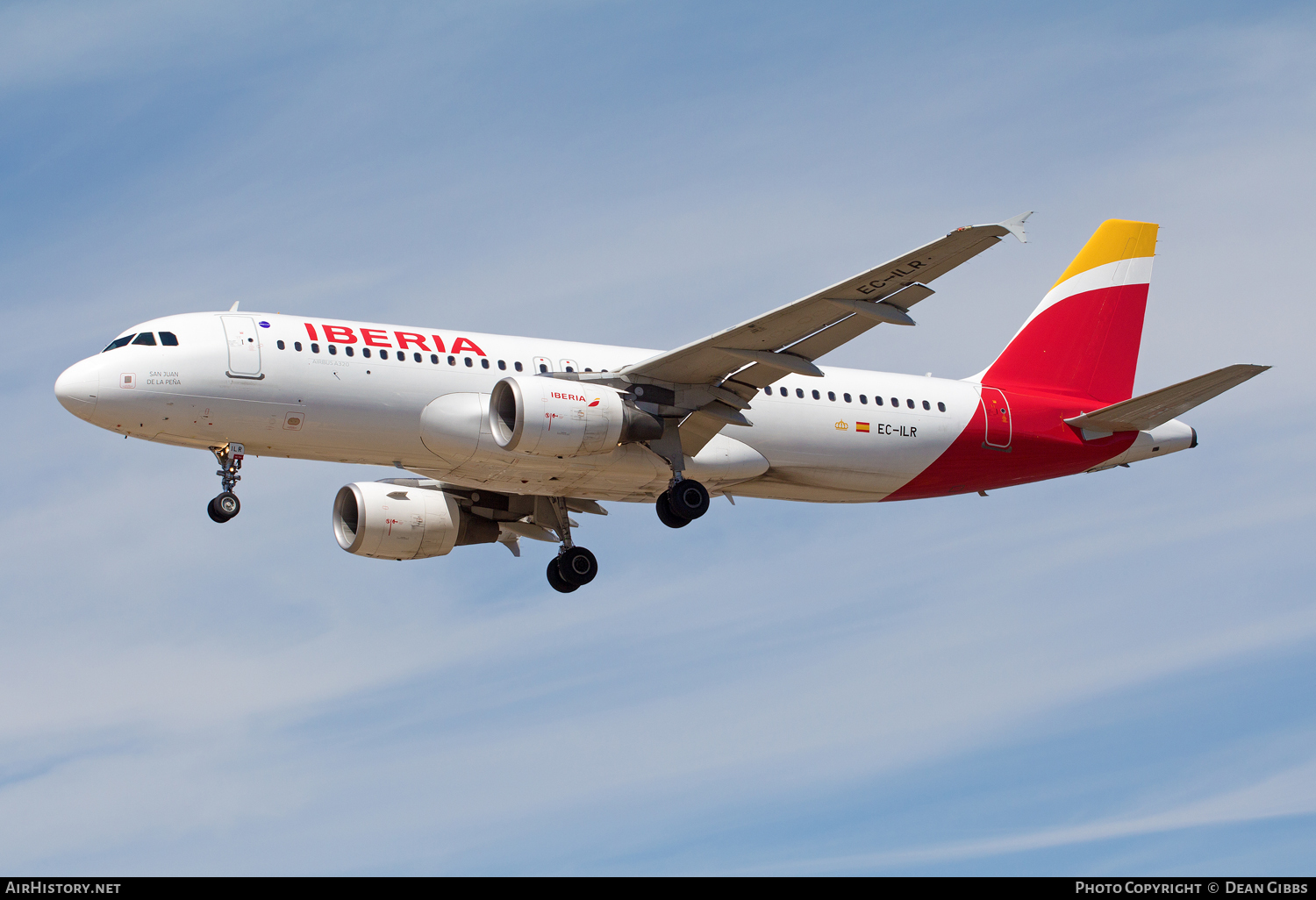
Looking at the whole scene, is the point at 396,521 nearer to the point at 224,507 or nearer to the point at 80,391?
the point at 224,507

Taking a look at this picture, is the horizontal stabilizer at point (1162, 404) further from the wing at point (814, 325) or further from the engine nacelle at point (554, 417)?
the engine nacelle at point (554, 417)

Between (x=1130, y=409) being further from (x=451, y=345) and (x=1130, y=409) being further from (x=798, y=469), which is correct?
(x=451, y=345)

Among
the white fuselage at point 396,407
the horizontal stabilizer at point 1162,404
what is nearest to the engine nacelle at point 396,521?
the white fuselage at point 396,407

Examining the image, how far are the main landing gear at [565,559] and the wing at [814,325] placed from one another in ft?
19.0

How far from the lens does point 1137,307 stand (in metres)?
38.9

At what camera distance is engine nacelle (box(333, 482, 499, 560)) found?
35406 mm

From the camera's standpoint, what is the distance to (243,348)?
97.9 ft

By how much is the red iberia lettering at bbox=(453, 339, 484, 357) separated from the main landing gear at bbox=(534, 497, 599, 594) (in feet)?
19.1

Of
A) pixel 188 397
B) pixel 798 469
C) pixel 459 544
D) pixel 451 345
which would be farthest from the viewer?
pixel 459 544

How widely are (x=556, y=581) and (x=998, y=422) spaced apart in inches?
419

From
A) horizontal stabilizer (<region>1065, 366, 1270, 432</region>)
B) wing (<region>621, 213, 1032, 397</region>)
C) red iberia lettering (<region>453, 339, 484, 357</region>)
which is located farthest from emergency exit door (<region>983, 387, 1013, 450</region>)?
red iberia lettering (<region>453, 339, 484, 357</region>)

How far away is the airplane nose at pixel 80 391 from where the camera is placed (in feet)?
96.3
